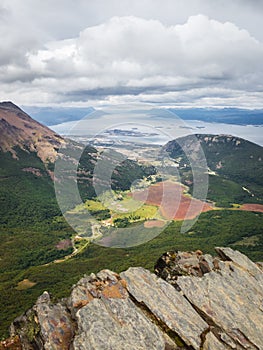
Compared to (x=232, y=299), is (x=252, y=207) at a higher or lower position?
lower

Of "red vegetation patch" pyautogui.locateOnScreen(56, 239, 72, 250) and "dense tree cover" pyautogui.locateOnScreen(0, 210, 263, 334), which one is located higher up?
"dense tree cover" pyautogui.locateOnScreen(0, 210, 263, 334)

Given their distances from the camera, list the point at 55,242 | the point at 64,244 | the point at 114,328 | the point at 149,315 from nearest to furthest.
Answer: the point at 114,328 < the point at 149,315 < the point at 64,244 < the point at 55,242

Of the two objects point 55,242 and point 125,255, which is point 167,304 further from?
point 55,242

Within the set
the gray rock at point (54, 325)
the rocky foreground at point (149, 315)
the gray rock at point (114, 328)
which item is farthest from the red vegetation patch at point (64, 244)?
the gray rock at point (114, 328)

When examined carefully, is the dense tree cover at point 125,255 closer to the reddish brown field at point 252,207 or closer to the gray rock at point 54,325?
the reddish brown field at point 252,207

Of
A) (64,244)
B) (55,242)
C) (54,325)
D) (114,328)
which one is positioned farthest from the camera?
(55,242)

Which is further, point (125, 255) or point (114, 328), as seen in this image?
point (125, 255)

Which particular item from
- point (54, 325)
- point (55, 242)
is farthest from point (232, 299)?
point (55, 242)

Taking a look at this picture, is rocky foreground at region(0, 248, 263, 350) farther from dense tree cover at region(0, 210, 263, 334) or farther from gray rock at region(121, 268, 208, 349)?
dense tree cover at region(0, 210, 263, 334)

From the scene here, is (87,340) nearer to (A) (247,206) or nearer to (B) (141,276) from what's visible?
(B) (141,276)

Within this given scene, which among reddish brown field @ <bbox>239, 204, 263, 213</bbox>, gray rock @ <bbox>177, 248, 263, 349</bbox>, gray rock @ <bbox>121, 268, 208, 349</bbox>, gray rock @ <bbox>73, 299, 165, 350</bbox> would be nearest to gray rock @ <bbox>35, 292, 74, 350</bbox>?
gray rock @ <bbox>73, 299, 165, 350</bbox>
